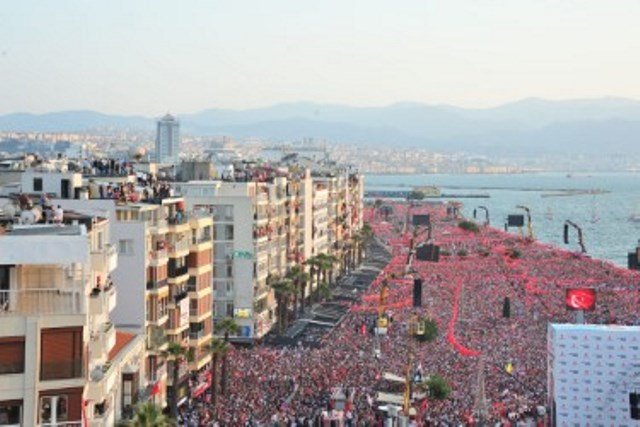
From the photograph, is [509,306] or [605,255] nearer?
A: [509,306]

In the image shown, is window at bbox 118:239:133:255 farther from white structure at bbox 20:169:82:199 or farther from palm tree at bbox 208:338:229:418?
palm tree at bbox 208:338:229:418

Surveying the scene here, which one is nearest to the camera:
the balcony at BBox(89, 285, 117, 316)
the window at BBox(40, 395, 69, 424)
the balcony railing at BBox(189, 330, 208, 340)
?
the window at BBox(40, 395, 69, 424)

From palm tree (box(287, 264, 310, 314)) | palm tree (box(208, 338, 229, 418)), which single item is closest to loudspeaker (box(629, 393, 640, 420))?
palm tree (box(208, 338, 229, 418))

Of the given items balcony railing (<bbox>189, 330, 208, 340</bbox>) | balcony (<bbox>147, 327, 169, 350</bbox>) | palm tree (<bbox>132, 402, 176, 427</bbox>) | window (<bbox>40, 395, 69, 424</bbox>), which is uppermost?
window (<bbox>40, 395, 69, 424</bbox>)

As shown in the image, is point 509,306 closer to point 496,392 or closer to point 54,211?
point 496,392

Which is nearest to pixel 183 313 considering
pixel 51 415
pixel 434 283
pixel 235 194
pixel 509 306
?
pixel 235 194

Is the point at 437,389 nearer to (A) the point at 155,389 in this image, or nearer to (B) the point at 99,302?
(A) the point at 155,389
